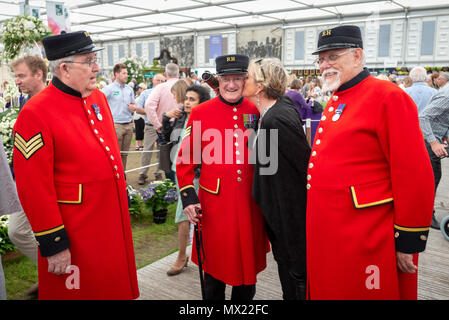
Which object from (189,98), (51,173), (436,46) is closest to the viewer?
(51,173)

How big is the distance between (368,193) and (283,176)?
0.56 m

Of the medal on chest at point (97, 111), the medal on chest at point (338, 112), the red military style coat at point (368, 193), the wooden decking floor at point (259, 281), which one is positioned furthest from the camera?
the wooden decking floor at point (259, 281)

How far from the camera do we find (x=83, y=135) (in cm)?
199

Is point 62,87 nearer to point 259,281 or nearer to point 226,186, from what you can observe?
point 226,186

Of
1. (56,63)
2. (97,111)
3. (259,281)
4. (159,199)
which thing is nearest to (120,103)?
(159,199)

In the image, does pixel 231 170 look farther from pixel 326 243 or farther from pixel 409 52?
pixel 409 52

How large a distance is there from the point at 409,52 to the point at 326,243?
17.8m

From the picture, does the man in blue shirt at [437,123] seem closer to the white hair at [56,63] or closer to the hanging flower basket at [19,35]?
the white hair at [56,63]

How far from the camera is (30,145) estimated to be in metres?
1.80

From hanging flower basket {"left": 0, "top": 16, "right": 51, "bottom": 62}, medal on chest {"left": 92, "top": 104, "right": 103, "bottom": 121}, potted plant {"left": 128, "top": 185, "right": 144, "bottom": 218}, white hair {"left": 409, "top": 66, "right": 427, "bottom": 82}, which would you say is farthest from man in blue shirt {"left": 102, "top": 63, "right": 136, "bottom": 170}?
white hair {"left": 409, "top": 66, "right": 427, "bottom": 82}

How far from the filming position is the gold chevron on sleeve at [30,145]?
5.89 ft

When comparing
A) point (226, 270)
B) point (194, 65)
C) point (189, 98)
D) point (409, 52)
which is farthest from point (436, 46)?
point (226, 270)

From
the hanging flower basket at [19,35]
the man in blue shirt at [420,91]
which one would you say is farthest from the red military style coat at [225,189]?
the man in blue shirt at [420,91]

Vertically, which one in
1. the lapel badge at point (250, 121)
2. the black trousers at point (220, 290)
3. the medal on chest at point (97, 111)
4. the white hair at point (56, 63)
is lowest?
the black trousers at point (220, 290)
